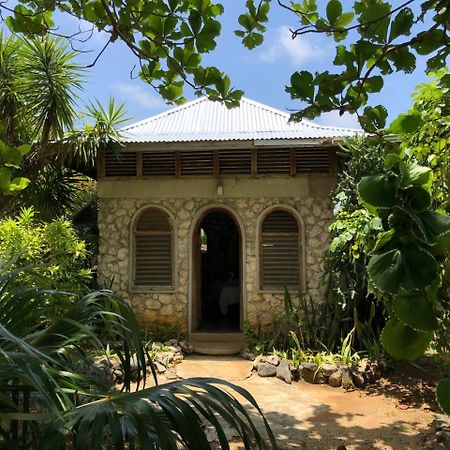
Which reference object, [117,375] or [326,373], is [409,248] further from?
[117,375]

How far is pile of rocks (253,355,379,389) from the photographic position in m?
6.32

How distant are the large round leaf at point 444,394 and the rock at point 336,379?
5684mm

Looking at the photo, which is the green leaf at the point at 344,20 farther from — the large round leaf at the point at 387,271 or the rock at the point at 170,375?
the rock at the point at 170,375

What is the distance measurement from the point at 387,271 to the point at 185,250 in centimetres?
721

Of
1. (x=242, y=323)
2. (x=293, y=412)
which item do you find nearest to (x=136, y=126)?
(x=242, y=323)

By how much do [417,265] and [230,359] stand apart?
6.78 metres

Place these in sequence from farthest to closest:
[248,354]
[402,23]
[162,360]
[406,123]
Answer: [248,354] < [162,360] < [402,23] < [406,123]

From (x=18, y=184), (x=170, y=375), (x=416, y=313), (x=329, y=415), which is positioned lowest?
(x=329, y=415)

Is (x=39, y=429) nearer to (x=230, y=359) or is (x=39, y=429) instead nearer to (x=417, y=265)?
(x=417, y=265)

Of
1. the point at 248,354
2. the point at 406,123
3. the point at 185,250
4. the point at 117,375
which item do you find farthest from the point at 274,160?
the point at 406,123

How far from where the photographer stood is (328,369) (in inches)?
252

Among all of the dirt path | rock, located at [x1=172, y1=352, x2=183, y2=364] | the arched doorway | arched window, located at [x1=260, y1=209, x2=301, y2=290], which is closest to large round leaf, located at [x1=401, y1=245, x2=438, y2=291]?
the dirt path

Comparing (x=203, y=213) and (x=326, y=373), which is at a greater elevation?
(x=203, y=213)

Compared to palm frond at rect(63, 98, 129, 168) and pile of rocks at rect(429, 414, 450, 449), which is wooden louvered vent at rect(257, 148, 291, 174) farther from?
pile of rocks at rect(429, 414, 450, 449)
